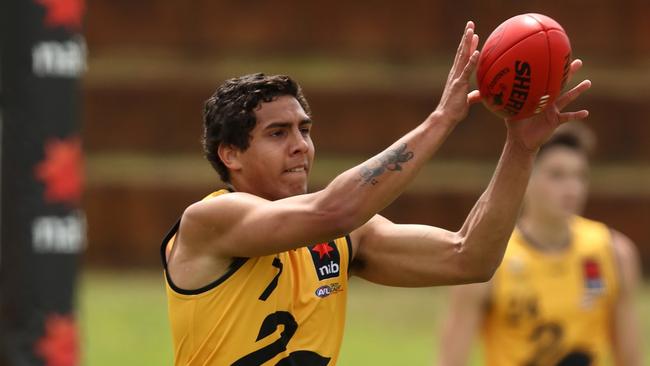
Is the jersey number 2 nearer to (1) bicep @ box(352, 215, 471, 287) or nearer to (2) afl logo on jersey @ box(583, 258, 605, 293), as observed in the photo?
(1) bicep @ box(352, 215, 471, 287)

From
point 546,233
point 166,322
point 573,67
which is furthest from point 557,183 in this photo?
point 166,322

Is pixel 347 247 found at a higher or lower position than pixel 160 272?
higher

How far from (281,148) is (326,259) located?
485 mm

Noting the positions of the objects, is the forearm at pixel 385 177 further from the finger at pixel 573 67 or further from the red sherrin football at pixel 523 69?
the finger at pixel 573 67

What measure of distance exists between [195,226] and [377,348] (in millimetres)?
8993

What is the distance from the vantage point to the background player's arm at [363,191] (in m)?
4.97

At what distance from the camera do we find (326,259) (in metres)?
5.53

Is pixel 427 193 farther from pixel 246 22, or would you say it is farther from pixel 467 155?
pixel 246 22

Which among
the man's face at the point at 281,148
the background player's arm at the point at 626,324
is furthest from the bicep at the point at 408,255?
the background player's arm at the point at 626,324

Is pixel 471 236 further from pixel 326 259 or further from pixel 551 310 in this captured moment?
pixel 551 310

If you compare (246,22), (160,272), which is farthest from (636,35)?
(160,272)

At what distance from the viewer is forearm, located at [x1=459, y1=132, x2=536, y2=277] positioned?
209 inches

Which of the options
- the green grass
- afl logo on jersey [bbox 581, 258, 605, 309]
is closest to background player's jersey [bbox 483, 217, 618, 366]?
afl logo on jersey [bbox 581, 258, 605, 309]

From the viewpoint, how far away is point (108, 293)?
55.7ft
